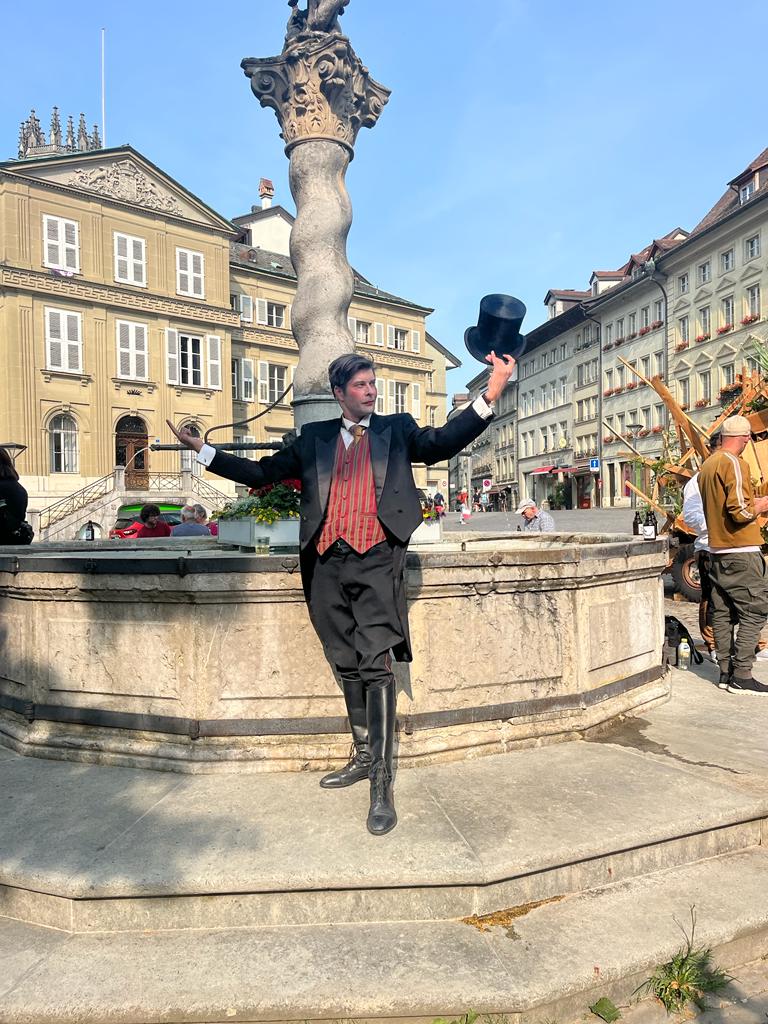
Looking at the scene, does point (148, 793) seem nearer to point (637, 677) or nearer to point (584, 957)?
point (584, 957)

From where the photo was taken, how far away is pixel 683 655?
21.3 feet

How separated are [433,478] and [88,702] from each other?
157 ft

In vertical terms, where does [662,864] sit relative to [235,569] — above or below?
below

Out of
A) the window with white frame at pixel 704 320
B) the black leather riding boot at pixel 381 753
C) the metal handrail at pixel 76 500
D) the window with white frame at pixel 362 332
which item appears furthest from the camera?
Result: the window with white frame at pixel 362 332

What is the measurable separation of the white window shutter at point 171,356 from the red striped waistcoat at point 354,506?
34.0m

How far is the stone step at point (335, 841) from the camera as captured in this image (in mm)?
2432

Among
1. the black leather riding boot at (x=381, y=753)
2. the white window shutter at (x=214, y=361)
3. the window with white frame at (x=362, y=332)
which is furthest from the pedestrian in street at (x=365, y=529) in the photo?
the window with white frame at (x=362, y=332)

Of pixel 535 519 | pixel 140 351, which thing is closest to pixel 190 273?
pixel 140 351

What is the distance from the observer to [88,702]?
146 inches

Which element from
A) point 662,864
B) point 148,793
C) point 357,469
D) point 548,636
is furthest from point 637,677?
point 148,793

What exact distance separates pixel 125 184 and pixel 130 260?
3.33 metres

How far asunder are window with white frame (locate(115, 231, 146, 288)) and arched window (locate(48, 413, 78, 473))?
681cm

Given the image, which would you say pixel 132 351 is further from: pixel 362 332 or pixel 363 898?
pixel 363 898

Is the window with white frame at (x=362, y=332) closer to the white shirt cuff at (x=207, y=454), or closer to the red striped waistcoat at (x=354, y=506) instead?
the white shirt cuff at (x=207, y=454)
